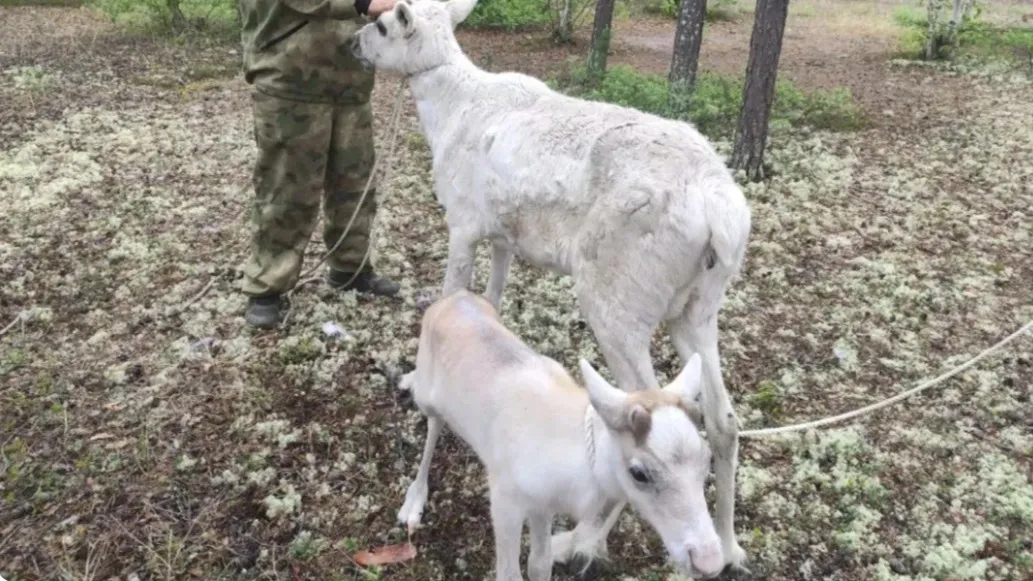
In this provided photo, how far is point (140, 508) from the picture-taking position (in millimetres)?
4004

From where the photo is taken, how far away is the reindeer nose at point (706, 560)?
2.49m

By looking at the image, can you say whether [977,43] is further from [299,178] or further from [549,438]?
[549,438]

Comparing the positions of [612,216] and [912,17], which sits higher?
[912,17]

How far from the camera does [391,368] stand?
5.17 m

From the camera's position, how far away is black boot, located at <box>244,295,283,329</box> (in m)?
5.59

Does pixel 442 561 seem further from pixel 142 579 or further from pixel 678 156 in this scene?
pixel 678 156

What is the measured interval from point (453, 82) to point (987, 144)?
755 cm

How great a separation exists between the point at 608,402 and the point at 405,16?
9.64 ft

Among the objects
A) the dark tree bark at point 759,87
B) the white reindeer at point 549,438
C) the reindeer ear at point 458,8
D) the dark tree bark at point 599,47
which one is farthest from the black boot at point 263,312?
the dark tree bark at point 599,47

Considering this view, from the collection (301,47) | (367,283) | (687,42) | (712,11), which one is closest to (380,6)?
(301,47)

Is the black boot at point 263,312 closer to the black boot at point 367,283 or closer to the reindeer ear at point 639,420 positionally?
the black boot at point 367,283

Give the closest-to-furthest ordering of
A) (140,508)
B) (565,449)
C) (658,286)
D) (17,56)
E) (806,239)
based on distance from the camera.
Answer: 1. (565,449)
2. (658,286)
3. (140,508)
4. (806,239)
5. (17,56)

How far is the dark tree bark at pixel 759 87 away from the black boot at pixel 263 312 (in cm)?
490

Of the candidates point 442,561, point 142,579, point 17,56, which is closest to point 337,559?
point 442,561
